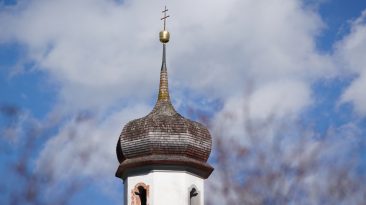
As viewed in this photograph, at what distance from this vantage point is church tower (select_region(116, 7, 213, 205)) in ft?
134

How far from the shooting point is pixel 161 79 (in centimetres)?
4466

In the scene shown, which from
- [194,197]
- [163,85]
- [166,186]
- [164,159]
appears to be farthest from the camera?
[163,85]

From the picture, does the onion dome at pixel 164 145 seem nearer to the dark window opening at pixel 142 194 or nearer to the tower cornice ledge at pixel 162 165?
the tower cornice ledge at pixel 162 165

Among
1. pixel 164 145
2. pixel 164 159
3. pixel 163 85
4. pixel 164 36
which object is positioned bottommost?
pixel 164 159

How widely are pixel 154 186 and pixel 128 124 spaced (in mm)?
2998

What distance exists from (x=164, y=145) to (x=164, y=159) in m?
0.64

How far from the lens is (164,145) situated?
137ft

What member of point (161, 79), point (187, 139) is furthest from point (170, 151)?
point (161, 79)

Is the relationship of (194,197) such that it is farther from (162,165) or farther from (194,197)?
(162,165)

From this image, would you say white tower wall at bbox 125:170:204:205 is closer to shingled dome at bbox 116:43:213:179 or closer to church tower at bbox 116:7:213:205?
church tower at bbox 116:7:213:205

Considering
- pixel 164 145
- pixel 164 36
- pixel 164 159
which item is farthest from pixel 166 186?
pixel 164 36

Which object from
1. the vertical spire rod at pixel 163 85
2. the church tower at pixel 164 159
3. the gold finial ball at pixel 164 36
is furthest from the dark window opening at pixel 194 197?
the gold finial ball at pixel 164 36

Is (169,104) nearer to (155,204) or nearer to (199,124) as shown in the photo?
(199,124)

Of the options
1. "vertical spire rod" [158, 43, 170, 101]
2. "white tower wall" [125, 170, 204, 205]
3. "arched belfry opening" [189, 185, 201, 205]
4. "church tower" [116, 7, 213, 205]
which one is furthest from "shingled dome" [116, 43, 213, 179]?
"vertical spire rod" [158, 43, 170, 101]
